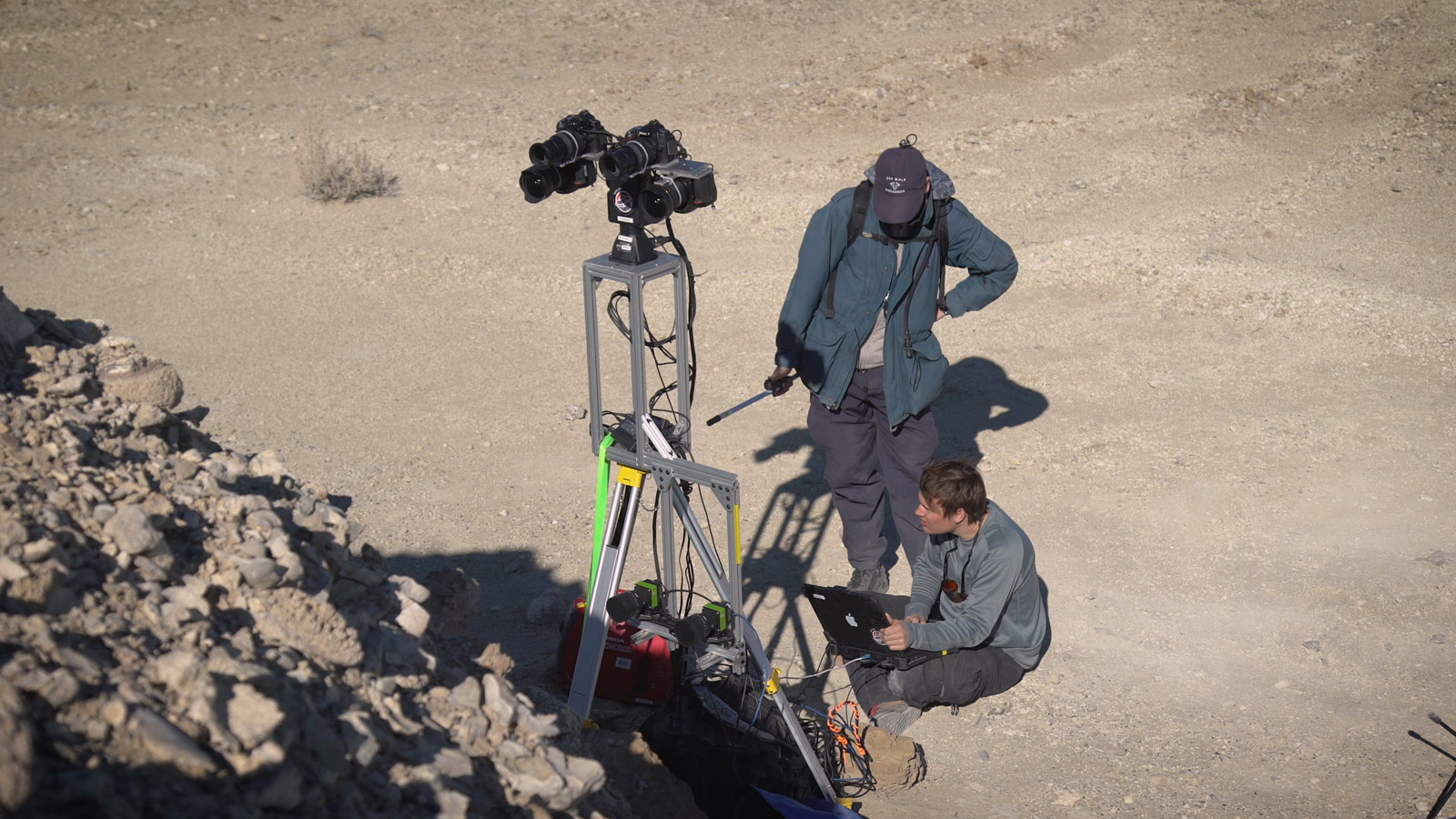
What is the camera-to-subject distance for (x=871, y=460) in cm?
534

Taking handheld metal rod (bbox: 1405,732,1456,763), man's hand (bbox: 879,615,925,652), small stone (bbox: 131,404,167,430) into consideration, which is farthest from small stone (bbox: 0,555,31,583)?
handheld metal rod (bbox: 1405,732,1456,763)

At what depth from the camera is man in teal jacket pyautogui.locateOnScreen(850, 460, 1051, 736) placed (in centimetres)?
438

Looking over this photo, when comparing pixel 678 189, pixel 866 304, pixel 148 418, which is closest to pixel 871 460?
pixel 866 304

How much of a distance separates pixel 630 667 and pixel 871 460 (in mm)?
1592

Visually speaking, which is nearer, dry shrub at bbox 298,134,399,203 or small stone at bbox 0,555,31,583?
small stone at bbox 0,555,31,583

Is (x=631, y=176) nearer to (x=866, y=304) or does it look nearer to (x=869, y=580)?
(x=866, y=304)

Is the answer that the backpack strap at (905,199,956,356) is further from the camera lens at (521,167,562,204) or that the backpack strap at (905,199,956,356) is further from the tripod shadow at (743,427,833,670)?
the camera lens at (521,167,562,204)

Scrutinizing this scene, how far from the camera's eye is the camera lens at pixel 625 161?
11.8 feet

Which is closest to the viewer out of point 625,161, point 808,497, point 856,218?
point 625,161

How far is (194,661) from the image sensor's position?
2.67 meters

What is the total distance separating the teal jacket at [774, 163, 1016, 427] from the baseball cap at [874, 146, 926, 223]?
0.23 m

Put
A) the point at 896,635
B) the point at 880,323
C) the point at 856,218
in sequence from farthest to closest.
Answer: the point at 880,323 < the point at 856,218 < the point at 896,635

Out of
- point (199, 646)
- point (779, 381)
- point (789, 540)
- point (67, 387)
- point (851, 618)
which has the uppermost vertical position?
point (67, 387)

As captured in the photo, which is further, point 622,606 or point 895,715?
point 895,715
